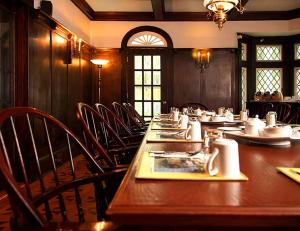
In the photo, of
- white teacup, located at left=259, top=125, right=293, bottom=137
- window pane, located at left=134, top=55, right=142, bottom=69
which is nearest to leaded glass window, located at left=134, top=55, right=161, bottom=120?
window pane, located at left=134, top=55, right=142, bottom=69

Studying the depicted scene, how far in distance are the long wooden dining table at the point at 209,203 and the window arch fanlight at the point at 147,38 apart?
7.00m

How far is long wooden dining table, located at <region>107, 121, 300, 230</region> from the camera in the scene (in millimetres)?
702

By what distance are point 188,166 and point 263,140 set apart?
0.78m

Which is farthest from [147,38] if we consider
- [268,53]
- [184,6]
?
[268,53]

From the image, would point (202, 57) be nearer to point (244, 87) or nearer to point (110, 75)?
point (244, 87)

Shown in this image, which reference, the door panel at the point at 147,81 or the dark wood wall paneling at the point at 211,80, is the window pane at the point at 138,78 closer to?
the door panel at the point at 147,81

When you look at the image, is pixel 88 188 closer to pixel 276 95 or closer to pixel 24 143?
pixel 24 143

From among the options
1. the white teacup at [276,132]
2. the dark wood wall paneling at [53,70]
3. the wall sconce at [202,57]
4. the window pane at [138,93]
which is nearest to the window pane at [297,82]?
the wall sconce at [202,57]

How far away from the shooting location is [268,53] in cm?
904

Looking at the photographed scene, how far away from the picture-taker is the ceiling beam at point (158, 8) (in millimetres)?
6445

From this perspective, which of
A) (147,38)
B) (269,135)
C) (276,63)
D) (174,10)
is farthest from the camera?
(276,63)

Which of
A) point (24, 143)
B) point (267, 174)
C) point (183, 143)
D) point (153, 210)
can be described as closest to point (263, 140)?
point (183, 143)

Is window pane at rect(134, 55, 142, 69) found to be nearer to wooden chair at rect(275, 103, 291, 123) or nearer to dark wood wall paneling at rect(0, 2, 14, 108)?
wooden chair at rect(275, 103, 291, 123)

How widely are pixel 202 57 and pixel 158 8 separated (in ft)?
5.26
